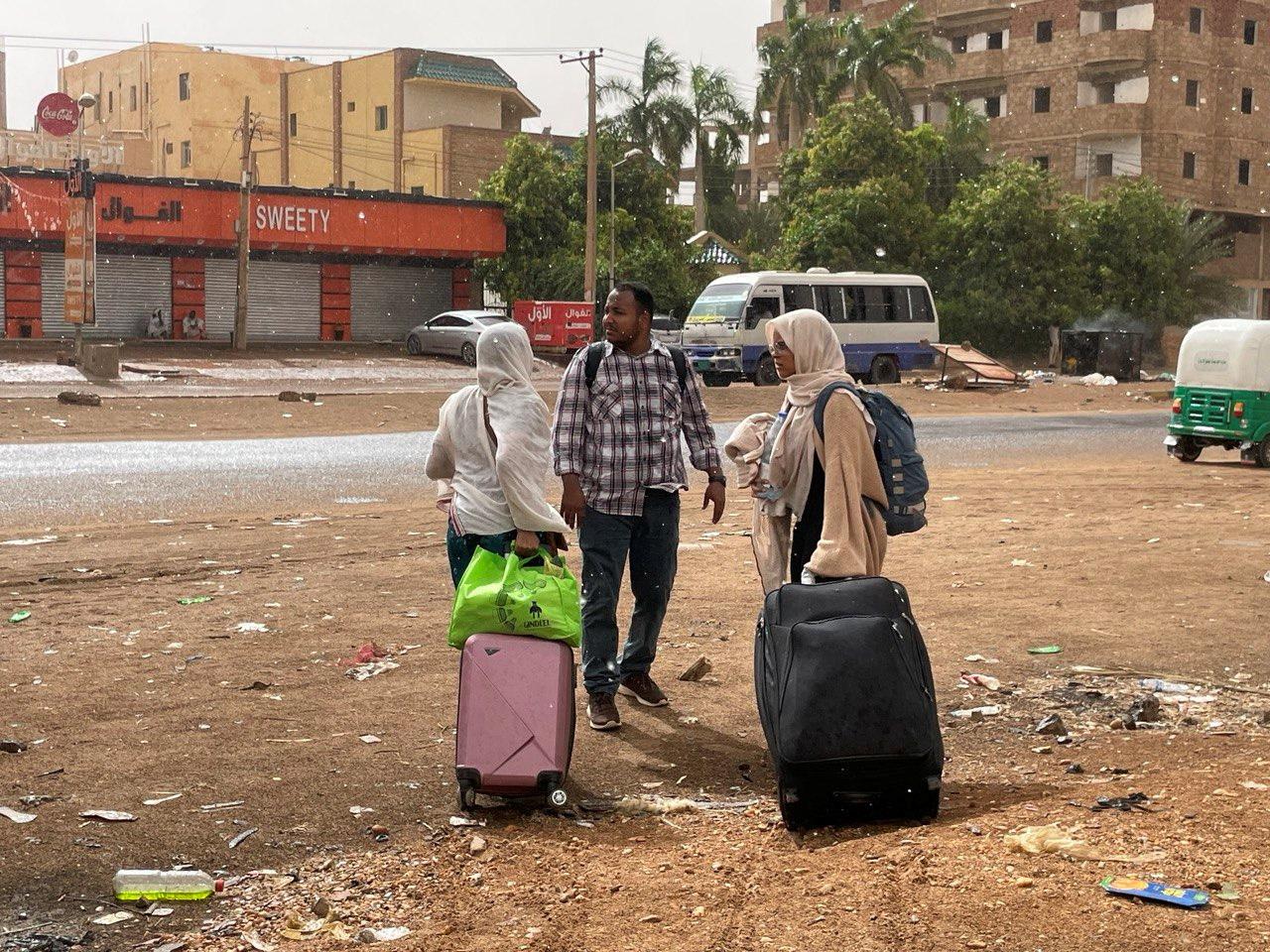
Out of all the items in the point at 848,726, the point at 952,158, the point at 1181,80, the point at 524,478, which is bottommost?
the point at 848,726

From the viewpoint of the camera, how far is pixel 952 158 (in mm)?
56312

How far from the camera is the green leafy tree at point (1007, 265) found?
1912 inches

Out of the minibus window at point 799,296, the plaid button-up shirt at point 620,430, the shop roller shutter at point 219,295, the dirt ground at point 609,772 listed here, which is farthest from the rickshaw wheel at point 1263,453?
the shop roller shutter at point 219,295

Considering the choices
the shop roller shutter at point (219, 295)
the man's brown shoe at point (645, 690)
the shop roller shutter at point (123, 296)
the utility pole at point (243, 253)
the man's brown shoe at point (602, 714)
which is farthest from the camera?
the shop roller shutter at point (219, 295)

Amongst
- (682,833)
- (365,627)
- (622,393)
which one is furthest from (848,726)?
(365,627)

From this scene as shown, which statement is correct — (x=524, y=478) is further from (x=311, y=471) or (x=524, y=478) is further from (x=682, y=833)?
(x=311, y=471)

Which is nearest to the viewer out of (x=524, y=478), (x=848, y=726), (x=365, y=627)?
(x=848, y=726)

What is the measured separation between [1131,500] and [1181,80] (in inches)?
1990

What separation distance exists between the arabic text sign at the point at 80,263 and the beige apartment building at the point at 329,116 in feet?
94.7

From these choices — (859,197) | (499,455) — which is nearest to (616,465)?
(499,455)

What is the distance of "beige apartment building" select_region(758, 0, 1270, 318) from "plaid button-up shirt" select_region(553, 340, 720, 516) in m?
55.9

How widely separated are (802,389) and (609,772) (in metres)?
1.54

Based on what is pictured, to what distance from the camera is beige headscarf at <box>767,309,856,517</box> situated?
205 inches

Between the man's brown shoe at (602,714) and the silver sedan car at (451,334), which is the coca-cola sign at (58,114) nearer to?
the silver sedan car at (451,334)
